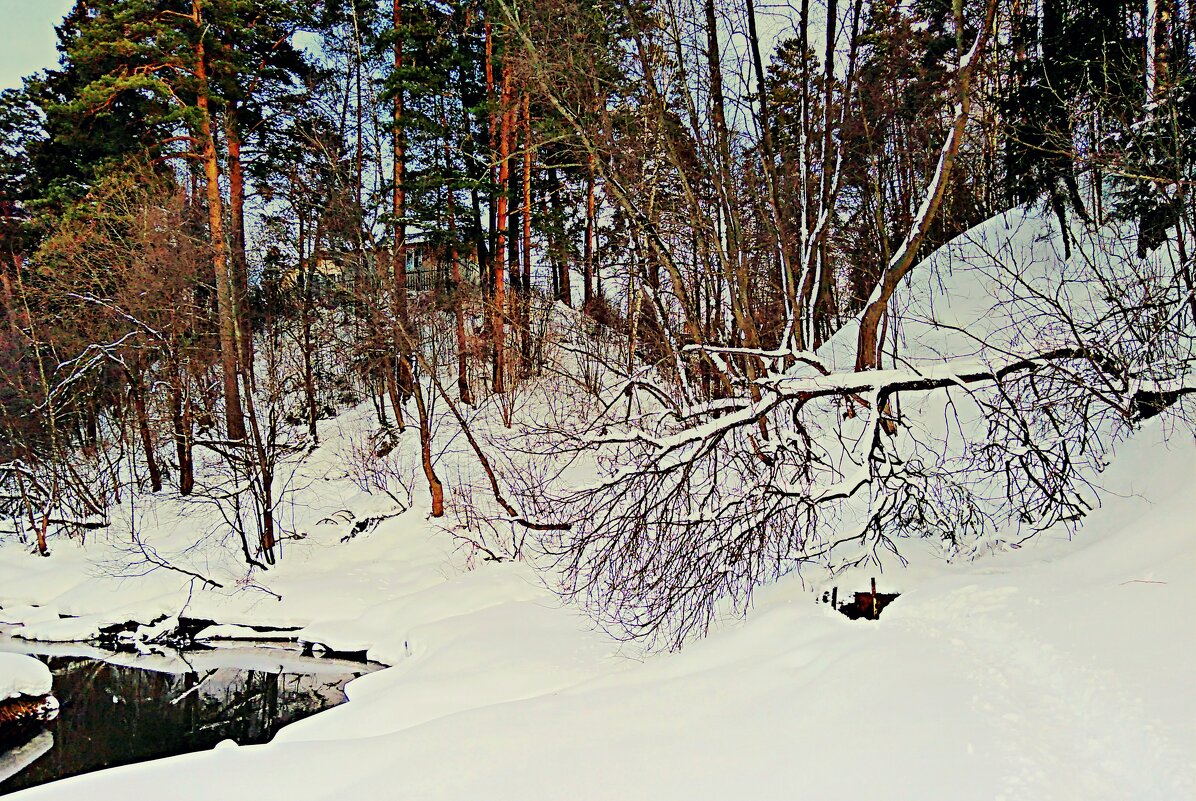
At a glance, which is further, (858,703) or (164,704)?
(164,704)

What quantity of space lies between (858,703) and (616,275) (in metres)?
8.59

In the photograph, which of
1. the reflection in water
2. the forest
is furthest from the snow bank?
the reflection in water

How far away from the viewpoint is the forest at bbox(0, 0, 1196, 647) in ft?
20.1

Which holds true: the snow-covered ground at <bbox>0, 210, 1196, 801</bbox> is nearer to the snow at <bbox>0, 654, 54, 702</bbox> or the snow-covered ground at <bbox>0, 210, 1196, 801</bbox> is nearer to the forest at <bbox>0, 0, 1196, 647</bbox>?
the forest at <bbox>0, 0, 1196, 647</bbox>

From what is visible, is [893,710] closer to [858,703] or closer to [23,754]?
[858,703]

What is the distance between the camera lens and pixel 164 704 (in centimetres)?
943

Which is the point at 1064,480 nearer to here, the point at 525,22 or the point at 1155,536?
the point at 1155,536

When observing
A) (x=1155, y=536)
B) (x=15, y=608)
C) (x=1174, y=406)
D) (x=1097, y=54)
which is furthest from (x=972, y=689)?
(x=15, y=608)

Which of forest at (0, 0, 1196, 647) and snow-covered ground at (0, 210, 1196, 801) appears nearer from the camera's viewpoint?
snow-covered ground at (0, 210, 1196, 801)

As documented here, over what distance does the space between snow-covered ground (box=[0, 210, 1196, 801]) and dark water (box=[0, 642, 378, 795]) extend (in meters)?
2.62

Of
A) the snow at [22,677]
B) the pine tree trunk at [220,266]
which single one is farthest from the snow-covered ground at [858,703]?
the pine tree trunk at [220,266]

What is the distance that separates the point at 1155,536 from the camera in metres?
4.43

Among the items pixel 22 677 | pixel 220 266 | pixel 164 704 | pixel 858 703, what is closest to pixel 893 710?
pixel 858 703

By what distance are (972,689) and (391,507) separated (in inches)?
454
